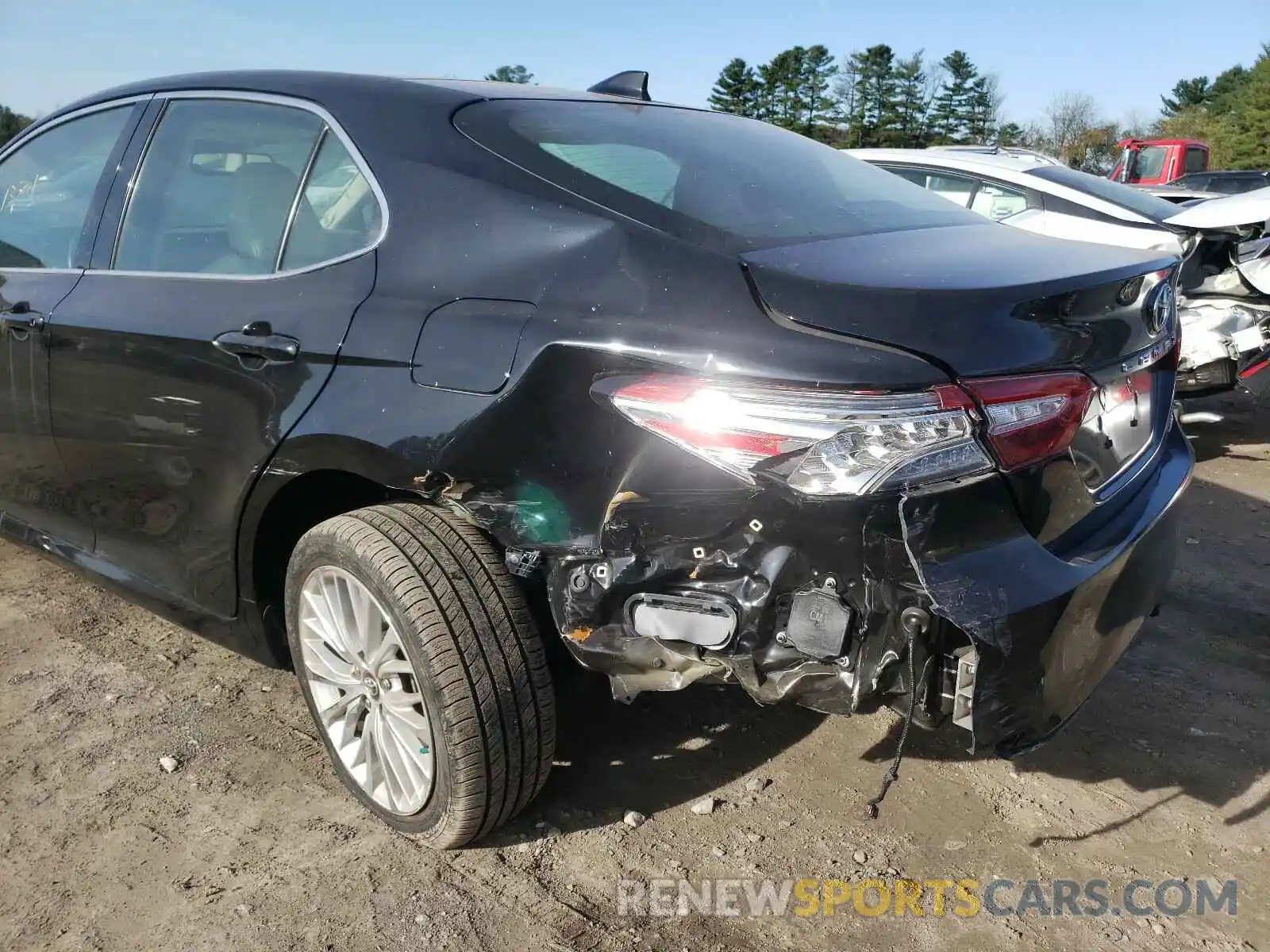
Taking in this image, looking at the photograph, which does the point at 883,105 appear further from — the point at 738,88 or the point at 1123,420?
the point at 1123,420

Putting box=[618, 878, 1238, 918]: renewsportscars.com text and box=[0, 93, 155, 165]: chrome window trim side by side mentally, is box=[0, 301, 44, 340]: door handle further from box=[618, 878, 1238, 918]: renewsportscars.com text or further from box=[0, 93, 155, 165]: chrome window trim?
box=[618, 878, 1238, 918]: renewsportscars.com text

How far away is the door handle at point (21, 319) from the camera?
3145mm

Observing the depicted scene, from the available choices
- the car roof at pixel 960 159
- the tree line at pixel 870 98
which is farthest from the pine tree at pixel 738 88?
the car roof at pixel 960 159

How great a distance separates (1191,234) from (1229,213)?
0.22 meters

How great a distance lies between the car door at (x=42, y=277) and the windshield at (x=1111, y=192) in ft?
17.8

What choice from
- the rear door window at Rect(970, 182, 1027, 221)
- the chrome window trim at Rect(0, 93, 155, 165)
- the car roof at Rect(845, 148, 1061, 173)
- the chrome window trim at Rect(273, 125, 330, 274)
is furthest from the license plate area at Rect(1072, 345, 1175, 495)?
the car roof at Rect(845, 148, 1061, 173)

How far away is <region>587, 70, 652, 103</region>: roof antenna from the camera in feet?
11.0

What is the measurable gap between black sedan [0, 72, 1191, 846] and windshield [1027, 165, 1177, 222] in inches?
152

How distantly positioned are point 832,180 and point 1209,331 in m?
4.14

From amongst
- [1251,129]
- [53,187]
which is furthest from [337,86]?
[1251,129]

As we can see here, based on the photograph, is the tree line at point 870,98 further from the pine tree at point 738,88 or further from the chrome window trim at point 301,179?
the chrome window trim at point 301,179

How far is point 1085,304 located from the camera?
2.09m

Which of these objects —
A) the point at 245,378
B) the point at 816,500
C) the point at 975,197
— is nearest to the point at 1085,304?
the point at 816,500

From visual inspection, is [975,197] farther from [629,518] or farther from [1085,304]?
[629,518]
